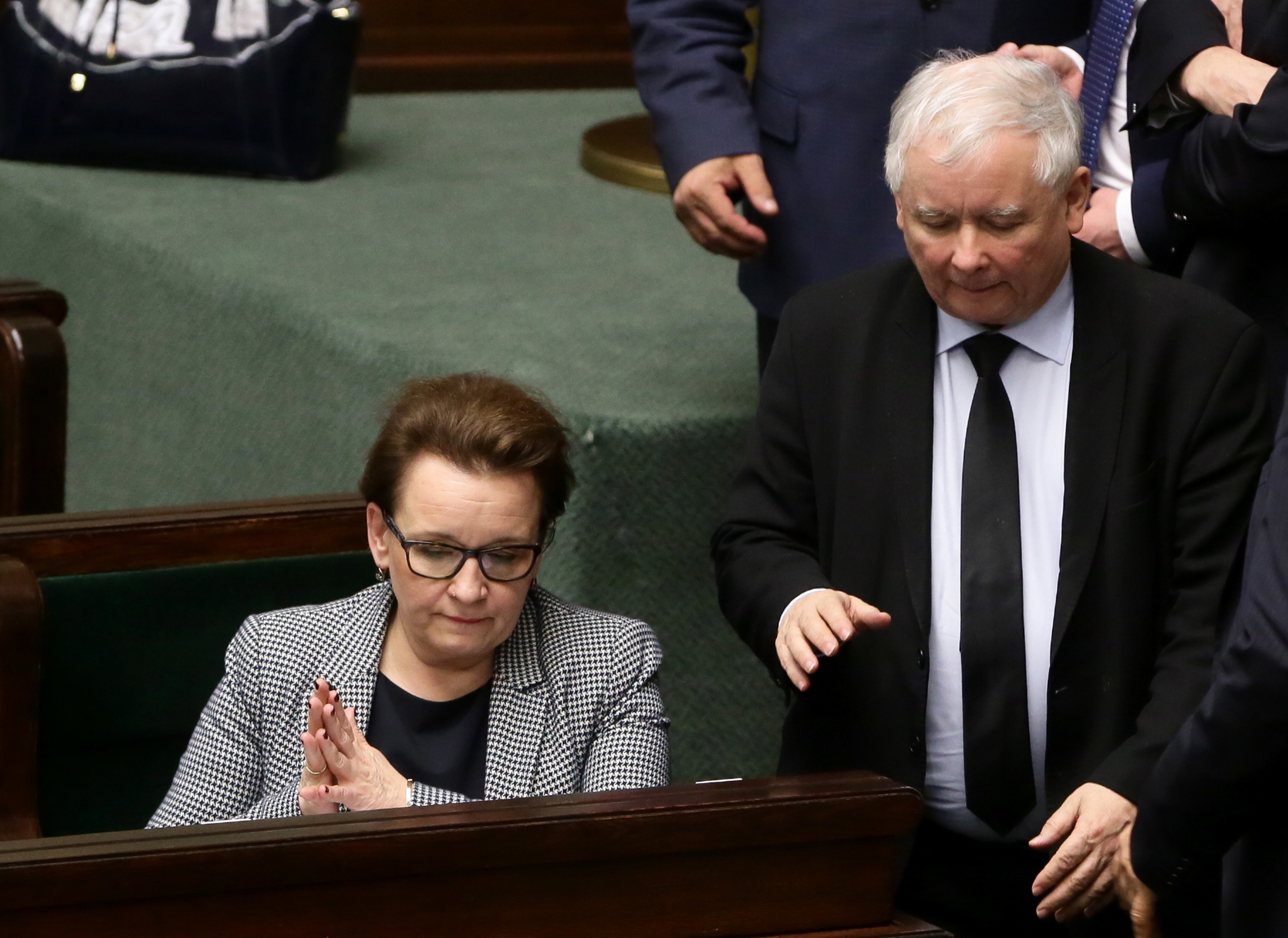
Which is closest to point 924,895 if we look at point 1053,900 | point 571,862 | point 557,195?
point 1053,900

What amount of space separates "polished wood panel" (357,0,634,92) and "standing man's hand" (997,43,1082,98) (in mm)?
Answer: 4023

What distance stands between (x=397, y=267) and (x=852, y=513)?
1.91 meters

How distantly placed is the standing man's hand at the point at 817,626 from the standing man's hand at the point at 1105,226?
2.02 ft

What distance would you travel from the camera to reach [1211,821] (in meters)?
1.56

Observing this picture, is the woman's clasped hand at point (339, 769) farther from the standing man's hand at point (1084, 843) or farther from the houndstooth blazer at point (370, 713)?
the standing man's hand at point (1084, 843)

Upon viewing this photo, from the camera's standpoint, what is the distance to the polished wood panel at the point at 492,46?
5945 mm

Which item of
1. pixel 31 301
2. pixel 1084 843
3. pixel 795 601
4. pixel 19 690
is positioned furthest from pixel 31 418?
pixel 1084 843

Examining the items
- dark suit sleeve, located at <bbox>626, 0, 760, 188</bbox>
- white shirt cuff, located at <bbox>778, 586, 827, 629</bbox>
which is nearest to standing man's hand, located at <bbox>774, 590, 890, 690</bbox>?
white shirt cuff, located at <bbox>778, 586, 827, 629</bbox>

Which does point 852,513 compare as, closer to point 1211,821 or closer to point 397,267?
point 1211,821

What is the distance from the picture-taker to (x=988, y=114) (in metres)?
1.71

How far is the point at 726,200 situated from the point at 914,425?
1.90 feet

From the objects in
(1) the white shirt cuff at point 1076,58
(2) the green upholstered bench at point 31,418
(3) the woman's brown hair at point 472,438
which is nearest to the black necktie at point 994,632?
(3) the woman's brown hair at point 472,438

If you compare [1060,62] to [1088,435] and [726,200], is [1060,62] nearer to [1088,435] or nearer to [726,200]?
[726,200]

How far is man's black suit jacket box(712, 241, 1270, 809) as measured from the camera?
1799 millimetres
